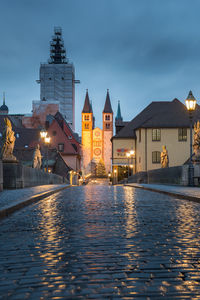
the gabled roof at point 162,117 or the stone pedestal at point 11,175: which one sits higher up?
the gabled roof at point 162,117

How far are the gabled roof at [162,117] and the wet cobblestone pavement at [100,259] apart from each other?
45.3 m

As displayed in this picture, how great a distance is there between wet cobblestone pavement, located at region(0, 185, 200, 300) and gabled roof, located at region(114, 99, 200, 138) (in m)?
45.3

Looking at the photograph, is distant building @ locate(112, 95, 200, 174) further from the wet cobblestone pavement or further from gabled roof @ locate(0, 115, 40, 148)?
the wet cobblestone pavement

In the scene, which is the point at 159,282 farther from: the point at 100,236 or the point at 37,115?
the point at 37,115

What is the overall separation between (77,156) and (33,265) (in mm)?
70204

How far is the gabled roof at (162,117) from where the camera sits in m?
51.2

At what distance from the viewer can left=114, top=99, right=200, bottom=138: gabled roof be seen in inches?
2016

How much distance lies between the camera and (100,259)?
12.8 ft

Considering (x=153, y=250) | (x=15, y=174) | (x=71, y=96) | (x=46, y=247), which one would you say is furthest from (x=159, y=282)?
(x=71, y=96)

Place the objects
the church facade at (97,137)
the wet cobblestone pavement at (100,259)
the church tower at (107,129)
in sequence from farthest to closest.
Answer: the church tower at (107,129) → the church facade at (97,137) → the wet cobblestone pavement at (100,259)

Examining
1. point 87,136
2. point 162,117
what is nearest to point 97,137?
point 87,136

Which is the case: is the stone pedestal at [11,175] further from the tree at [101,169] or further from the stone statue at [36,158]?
the tree at [101,169]

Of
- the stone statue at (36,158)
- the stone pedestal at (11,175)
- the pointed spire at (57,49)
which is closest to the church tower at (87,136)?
the pointed spire at (57,49)

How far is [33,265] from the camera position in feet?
12.0
